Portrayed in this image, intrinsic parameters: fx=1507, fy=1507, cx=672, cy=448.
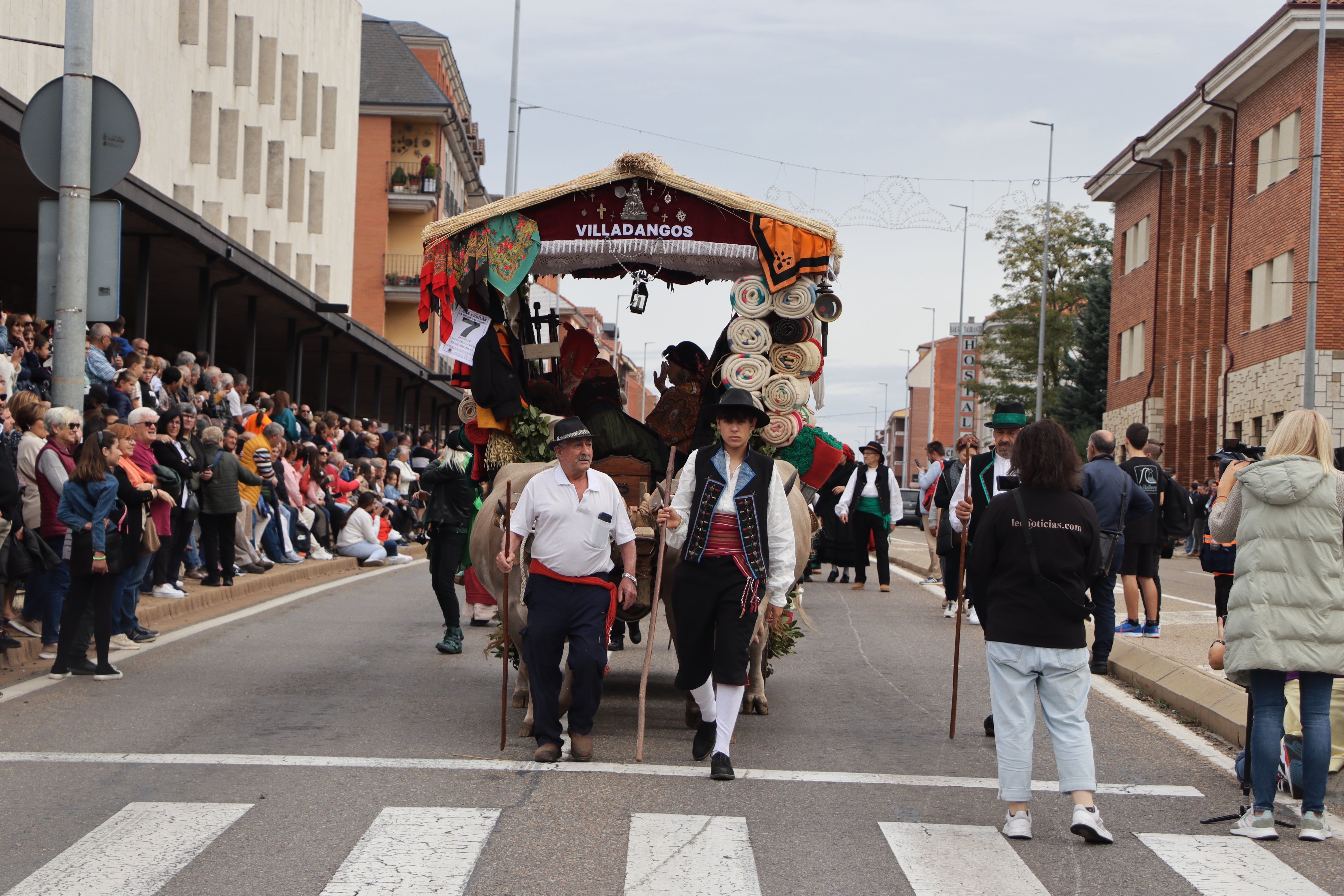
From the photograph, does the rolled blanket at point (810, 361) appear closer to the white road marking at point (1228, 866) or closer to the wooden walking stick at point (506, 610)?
the wooden walking stick at point (506, 610)

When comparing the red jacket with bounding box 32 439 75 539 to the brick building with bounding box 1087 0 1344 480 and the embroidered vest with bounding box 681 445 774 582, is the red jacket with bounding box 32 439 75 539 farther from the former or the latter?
the brick building with bounding box 1087 0 1344 480

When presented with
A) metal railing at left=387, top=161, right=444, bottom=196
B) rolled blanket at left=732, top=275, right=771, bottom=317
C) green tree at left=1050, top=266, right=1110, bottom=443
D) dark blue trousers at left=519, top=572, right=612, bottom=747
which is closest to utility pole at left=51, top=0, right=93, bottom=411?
dark blue trousers at left=519, top=572, right=612, bottom=747

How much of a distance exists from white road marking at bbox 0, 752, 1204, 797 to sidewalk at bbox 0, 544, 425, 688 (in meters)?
2.77

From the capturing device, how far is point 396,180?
54.9 metres

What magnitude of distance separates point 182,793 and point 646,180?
4926 millimetres

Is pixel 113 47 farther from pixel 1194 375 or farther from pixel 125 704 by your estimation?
pixel 1194 375

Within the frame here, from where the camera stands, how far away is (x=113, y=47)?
24766mm

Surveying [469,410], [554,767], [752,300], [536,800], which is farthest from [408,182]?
[536,800]

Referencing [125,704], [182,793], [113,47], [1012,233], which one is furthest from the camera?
[1012,233]

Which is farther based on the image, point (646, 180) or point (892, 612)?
point (892, 612)

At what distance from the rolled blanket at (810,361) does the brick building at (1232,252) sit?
2546 cm

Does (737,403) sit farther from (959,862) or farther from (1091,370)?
(1091,370)

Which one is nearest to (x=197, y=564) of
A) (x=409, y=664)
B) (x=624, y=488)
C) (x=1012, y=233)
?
(x=409, y=664)

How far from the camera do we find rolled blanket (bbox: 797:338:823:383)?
9375 millimetres
